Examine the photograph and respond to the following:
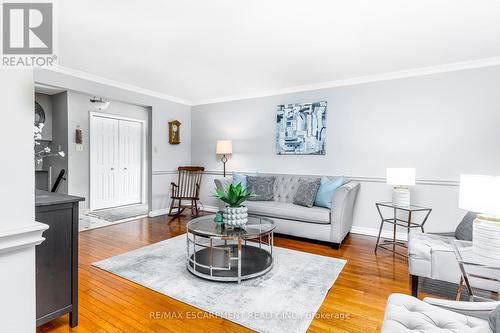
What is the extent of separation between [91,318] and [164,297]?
0.49 metres

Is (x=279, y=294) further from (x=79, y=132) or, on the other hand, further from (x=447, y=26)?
(x=79, y=132)

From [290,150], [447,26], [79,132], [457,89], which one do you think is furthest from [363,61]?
[79,132]

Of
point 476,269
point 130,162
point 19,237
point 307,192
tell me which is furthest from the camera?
point 130,162

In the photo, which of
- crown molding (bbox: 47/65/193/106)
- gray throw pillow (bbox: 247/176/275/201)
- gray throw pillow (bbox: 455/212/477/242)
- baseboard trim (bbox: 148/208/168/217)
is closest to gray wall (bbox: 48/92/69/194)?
crown molding (bbox: 47/65/193/106)

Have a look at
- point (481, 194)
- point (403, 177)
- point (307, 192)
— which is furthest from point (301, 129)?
point (481, 194)

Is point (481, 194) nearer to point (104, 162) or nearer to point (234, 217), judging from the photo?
point (234, 217)

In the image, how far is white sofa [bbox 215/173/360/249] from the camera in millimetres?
3191

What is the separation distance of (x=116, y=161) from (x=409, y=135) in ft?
18.0

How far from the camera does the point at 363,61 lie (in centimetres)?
316

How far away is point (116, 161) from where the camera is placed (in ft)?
18.4

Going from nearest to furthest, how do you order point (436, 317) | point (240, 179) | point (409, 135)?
point (436, 317) < point (409, 135) < point (240, 179)

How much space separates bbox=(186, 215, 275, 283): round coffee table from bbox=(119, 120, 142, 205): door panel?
12.2 ft

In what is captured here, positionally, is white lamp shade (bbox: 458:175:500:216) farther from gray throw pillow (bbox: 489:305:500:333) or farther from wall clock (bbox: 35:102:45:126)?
wall clock (bbox: 35:102:45:126)

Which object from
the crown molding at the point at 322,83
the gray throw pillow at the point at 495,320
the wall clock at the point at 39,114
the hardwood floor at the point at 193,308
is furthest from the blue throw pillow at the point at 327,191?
the wall clock at the point at 39,114
